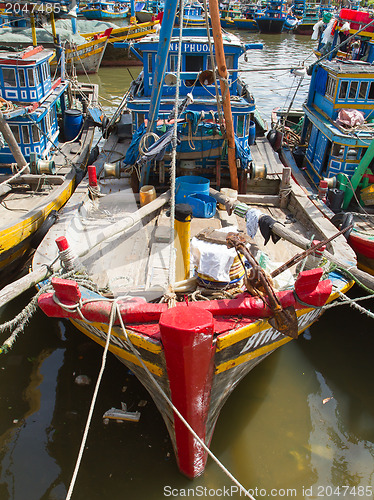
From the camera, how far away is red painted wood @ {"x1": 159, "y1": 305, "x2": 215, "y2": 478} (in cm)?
448

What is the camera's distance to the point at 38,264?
7.03 m

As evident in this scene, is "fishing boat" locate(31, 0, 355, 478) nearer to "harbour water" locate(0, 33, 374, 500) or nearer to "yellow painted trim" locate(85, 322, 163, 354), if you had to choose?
"yellow painted trim" locate(85, 322, 163, 354)

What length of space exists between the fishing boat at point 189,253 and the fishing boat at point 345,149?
2.81 feet

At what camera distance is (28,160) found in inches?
457

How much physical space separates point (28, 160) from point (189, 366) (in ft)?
29.4

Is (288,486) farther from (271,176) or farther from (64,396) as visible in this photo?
(271,176)

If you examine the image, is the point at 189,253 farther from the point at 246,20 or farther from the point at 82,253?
the point at 246,20

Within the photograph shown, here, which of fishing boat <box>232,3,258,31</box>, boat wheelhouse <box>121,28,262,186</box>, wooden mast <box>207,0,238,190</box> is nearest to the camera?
wooden mast <box>207,0,238,190</box>

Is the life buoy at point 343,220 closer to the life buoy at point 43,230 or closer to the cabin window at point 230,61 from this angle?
the cabin window at point 230,61

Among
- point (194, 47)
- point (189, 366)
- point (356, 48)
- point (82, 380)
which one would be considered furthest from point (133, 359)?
point (356, 48)

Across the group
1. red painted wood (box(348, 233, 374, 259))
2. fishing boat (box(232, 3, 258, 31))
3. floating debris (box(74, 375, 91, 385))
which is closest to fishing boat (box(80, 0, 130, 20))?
fishing boat (box(232, 3, 258, 31))

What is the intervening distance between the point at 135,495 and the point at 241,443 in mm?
1708

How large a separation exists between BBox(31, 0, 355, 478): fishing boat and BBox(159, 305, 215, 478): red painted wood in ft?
0.05

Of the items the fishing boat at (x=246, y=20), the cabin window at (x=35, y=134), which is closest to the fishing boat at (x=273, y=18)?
the fishing boat at (x=246, y=20)
